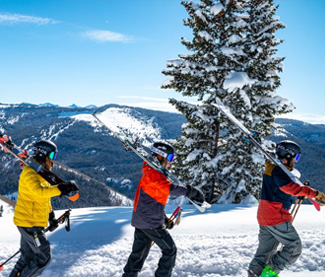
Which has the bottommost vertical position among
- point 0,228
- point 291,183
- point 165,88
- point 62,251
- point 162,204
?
point 0,228

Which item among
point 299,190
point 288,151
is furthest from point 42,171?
point 288,151

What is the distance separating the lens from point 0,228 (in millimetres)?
6848

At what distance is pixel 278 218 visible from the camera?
3955 mm

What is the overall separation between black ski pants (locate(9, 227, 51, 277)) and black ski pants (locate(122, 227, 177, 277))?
1146mm

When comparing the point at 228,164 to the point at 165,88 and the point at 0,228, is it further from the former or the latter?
the point at 0,228

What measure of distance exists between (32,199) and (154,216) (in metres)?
1.66

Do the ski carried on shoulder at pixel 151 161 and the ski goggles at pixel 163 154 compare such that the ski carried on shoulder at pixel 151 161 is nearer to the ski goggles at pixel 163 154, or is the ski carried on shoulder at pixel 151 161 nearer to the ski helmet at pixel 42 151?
the ski goggles at pixel 163 154

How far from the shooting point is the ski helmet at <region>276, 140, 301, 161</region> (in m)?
4.11

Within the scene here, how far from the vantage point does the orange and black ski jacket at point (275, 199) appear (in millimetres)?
3843

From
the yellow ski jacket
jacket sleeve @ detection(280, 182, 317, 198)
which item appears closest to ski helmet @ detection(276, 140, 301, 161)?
jacket sleeve @ detection(280, 182, 317, 198)

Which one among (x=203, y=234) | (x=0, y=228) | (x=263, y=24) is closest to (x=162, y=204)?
(x=203, y=234)

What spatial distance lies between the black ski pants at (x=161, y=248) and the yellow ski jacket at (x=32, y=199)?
4.26 feet

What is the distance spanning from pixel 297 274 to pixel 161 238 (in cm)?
249

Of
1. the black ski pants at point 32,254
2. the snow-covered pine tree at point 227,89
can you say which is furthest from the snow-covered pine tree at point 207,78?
the black ski pants at point 32,254
